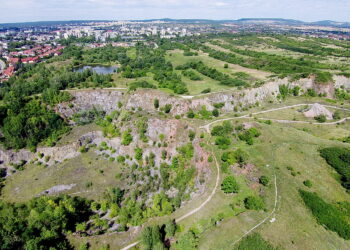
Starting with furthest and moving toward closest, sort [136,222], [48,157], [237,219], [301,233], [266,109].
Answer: [266,109] < [48,157] < [136,222] < [237,219] < [301,233]

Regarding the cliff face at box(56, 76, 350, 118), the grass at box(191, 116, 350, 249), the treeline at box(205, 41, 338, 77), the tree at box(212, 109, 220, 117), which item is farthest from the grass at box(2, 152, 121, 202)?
the treeline at box(205, 41, 338, 77)

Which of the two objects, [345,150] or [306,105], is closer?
[345,150]

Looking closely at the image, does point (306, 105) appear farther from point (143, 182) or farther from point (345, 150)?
point (143, 182)

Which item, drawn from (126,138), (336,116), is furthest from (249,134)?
(336,116)

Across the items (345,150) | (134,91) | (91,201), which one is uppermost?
(134,91)

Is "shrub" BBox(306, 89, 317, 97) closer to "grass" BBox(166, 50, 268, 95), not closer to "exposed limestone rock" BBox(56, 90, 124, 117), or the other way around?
"grass" BBox(166, 50, 268, 95)

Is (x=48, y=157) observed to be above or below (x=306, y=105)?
below

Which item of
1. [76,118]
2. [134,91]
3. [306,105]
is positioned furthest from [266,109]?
[76,118]

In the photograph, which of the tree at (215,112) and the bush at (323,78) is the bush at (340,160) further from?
the bush at (323,78)
